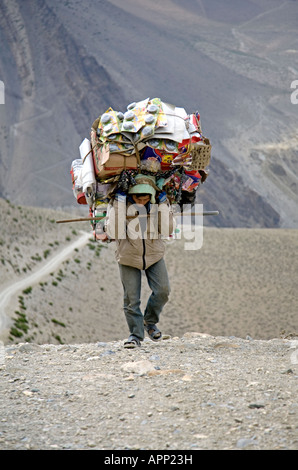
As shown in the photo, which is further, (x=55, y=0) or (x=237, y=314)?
(x=55, y=0)

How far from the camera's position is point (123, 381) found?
6457 mm

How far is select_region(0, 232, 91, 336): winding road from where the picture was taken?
29103 millimetres

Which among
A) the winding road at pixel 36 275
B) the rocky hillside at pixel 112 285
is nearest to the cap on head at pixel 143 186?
the rocky hillside at pixel 112 285

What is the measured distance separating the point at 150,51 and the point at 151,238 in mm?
86647

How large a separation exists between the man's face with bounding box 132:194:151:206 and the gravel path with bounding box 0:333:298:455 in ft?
4.97

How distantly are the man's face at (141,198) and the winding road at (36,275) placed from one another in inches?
744

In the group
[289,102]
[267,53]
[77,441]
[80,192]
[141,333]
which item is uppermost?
[267,53]

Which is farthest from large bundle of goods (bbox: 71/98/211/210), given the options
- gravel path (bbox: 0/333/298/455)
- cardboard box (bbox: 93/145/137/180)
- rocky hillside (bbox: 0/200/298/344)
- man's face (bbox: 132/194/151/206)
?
rocky hillside (bbox: 0/200/298/344)

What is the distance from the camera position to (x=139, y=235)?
7887 millimetres

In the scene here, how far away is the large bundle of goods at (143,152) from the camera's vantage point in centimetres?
773

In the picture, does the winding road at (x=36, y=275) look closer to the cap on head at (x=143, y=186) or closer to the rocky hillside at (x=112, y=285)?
the rocky hillside at (x=112, y=285)

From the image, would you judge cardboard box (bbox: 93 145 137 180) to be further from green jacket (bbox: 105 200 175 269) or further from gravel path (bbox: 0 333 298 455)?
gravel path (bbox: 0 333 298 455)

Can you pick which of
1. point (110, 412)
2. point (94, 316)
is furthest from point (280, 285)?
point (110, 412)

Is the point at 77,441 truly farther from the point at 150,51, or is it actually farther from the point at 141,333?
the point at 150,51
